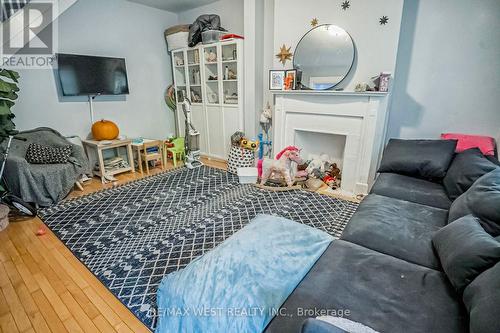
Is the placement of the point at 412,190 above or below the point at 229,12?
below

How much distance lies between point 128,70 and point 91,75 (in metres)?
0.69

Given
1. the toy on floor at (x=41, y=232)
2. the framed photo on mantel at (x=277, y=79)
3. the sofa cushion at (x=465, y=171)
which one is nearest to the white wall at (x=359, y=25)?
the framed photo on mantel at (x=277, y=79)

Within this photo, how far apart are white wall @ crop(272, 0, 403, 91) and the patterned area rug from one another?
1.53 meters

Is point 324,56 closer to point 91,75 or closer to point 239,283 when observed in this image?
point 239,283

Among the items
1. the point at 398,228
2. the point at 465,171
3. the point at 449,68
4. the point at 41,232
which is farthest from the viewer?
the point at 449,68

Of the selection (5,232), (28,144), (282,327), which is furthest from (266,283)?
(28,144)

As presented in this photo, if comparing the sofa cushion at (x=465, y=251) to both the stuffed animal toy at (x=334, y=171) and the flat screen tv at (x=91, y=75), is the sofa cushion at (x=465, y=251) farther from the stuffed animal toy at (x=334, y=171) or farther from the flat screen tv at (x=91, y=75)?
the flat screen tv at (x=91, y=75)

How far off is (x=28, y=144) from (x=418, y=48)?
449 centimetres

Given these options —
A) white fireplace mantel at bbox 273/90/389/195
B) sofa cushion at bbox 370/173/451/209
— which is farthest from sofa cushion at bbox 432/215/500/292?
white fireplace mantel at bbox 273/90/389/195

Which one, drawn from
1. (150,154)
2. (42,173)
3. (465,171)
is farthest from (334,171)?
(42,173)

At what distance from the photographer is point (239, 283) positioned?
1088mm

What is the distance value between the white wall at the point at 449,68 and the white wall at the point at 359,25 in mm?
227

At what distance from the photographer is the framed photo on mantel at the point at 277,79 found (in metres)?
3.17

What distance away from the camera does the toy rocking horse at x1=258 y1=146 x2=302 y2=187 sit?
9.97 feet
